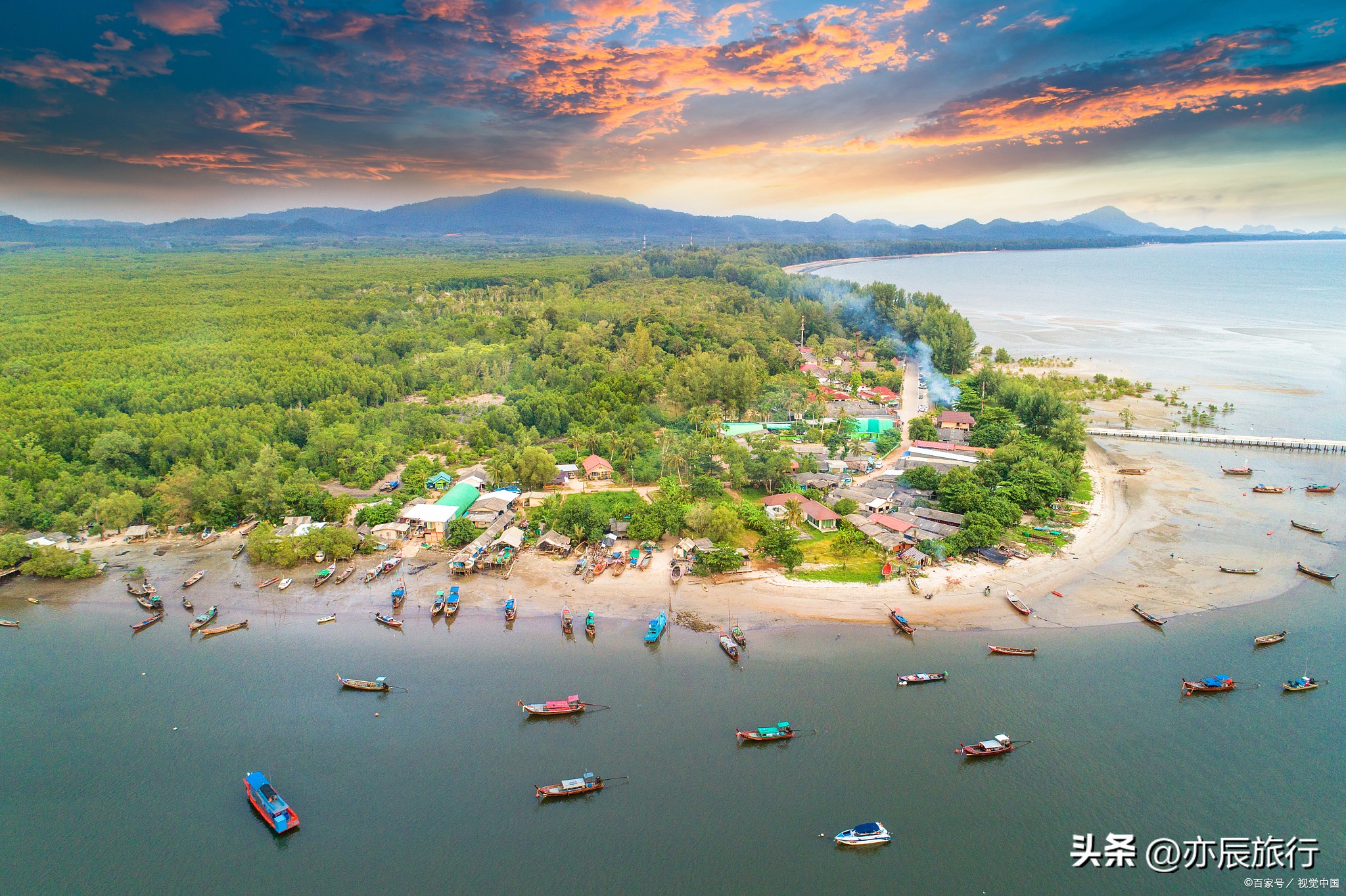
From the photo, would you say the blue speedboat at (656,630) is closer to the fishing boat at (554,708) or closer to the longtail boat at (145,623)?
the fishing boat at (554,708)

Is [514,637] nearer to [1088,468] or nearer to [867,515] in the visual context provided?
[867,515]

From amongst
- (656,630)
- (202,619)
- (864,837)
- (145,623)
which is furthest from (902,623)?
(145,623)

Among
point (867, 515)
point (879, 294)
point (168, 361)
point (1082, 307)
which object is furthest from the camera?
point (1082, 307)

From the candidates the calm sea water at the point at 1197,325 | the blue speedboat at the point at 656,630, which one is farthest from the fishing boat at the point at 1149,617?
the calm sea water at the point at 1197,325

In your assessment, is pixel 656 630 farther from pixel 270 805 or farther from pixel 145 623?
pixel 145 623

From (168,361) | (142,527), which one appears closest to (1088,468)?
(142,527)
